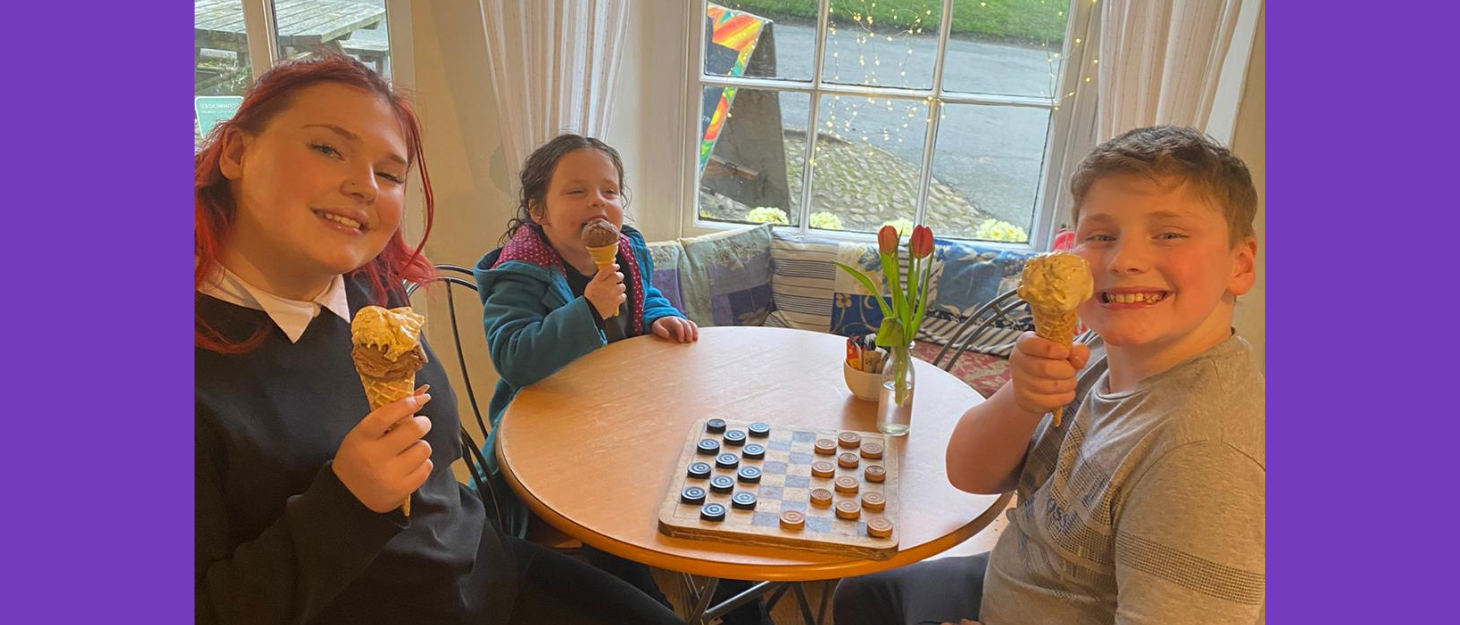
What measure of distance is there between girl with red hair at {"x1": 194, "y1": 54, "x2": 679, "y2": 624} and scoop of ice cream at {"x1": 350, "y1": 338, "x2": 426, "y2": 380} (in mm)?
45

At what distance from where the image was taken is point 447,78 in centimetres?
279

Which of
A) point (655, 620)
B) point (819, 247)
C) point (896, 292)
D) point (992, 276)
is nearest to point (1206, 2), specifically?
point (992, 276)

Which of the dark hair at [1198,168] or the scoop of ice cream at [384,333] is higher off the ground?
the dark hair at [1198,168]

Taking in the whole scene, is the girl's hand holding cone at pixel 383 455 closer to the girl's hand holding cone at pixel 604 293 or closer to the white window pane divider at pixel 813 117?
the girl's hand holding cone at pixel 604 293

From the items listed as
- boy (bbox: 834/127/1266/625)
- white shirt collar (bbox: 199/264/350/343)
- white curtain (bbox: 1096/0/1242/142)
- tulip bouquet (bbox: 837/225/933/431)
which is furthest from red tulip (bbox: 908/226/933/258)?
white curtain (bbox: 1096/0/1242/142)

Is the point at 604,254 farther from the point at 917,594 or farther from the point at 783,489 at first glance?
the point at 917,594

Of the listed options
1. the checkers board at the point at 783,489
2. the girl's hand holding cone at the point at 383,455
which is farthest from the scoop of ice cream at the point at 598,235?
the girl's hand holding cone at the point at 383,455

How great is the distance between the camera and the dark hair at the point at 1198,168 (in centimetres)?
109

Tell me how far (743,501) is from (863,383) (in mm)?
566

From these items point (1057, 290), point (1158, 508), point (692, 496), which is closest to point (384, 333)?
point (692, 496)

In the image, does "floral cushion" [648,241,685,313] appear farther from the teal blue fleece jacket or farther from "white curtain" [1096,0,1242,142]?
"white curtain" [1096,0,1242,142]

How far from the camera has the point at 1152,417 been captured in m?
1.07

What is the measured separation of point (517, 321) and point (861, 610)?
40.0 inches

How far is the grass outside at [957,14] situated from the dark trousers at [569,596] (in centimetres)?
225
